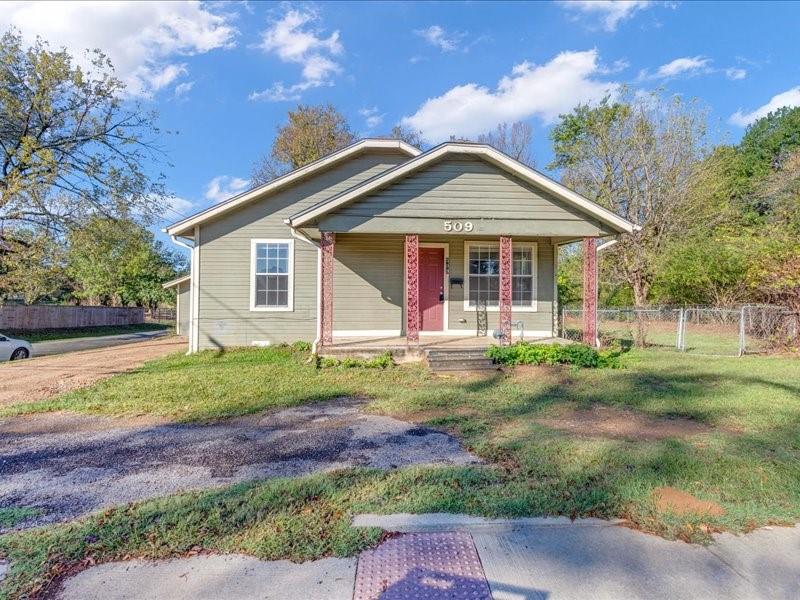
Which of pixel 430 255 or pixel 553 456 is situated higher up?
pixel 430 255

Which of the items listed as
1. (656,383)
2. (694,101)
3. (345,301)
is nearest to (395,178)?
(345,301)

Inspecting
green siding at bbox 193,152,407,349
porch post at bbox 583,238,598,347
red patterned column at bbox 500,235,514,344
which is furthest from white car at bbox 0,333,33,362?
porch post at bbox 583,238,598,347

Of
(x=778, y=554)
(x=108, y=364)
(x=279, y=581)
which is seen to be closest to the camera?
(x=279, y=581)

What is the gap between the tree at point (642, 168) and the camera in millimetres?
21281

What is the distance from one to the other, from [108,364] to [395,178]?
824 cm

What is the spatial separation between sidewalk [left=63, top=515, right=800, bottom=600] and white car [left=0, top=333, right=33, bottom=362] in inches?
583

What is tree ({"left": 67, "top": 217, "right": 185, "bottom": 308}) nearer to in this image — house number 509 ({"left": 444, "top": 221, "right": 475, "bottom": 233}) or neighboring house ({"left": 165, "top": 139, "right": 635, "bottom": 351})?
neighboring house ({"left": 165, "top": 139, "right": 635, "bottom": 351})

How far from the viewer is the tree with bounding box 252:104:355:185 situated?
27.1m

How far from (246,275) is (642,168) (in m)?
19.7

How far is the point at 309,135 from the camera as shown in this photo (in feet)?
88.9

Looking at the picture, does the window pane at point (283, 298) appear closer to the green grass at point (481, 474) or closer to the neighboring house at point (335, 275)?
Result: the neighboring house at point (335, 275)

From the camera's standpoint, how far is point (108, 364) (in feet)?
36.2

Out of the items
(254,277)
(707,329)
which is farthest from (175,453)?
(707,329)

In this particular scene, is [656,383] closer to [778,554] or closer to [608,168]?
[778,554]
